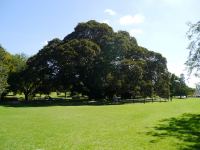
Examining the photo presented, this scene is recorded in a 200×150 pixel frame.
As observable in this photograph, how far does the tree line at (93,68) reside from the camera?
63.7 m

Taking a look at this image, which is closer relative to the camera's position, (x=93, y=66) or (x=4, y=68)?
(x=93, y=66)

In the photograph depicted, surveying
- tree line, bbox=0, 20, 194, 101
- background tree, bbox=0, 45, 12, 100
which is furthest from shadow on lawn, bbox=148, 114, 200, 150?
background tree, bbox=0, 45, 12, 100

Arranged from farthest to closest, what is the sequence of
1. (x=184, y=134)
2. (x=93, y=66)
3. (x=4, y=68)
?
(x=4, y=68), (x=93, y=66), (x=184, y=134)

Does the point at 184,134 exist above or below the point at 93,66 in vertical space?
below

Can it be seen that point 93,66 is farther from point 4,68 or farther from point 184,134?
point 184,134

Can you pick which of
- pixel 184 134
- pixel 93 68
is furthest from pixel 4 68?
pixel 184 134

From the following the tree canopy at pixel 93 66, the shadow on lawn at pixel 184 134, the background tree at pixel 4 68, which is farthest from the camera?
the tree canopy at pixel 93 66

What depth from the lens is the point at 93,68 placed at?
6456cm

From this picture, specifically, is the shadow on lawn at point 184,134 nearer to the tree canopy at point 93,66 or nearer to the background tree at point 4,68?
the tree canopy at point 93,66

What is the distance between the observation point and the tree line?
63656 mm

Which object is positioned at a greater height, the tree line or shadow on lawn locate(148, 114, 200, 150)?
the tree line


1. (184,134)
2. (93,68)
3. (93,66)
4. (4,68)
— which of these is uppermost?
(93,66)

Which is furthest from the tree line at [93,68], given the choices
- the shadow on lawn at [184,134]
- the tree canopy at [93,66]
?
the shadow on lawn at [184,134]

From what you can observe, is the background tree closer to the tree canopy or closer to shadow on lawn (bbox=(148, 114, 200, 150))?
the tree canopy
